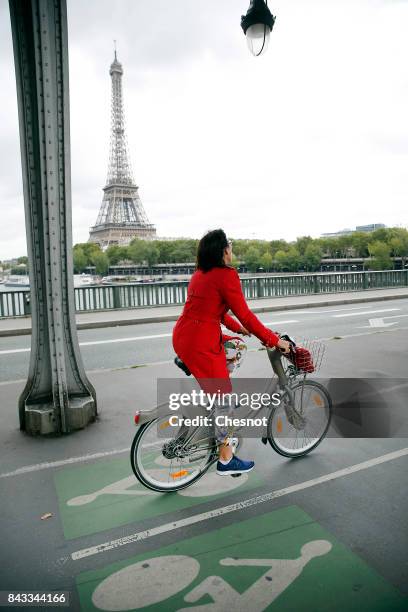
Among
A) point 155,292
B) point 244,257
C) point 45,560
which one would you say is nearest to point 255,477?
point 45,560

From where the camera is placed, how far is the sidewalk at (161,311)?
13.5 meters

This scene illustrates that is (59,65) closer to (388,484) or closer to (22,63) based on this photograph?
(22,63)

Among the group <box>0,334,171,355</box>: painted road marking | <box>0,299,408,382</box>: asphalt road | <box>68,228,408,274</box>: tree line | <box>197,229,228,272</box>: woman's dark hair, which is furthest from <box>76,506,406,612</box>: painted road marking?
<box>68,228,408,274</box>: tree line

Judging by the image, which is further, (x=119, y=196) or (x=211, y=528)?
(x=119, y=196)

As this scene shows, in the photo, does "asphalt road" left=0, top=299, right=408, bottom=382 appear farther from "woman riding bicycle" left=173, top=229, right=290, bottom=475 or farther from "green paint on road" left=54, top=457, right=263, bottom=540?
"woman riding bicycle" left=173, top=229, right=290, bottom=475

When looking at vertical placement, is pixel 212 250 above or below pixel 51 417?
above

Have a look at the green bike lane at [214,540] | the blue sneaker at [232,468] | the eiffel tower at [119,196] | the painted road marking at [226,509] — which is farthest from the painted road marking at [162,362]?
the eiffel tower at [119,196]

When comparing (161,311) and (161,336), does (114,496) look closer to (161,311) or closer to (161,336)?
(161,336)

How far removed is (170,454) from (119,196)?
309 ft

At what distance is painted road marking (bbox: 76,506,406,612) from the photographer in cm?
255

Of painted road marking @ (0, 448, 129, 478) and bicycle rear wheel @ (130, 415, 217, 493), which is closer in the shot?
bicycle rear wheel @ (130, 415, 217, 493)

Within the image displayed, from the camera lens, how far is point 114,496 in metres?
3.73

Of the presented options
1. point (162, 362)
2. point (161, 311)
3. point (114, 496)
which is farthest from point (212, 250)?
point (161, 311)

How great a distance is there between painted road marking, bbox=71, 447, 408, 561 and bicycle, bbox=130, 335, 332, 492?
0.42 m
